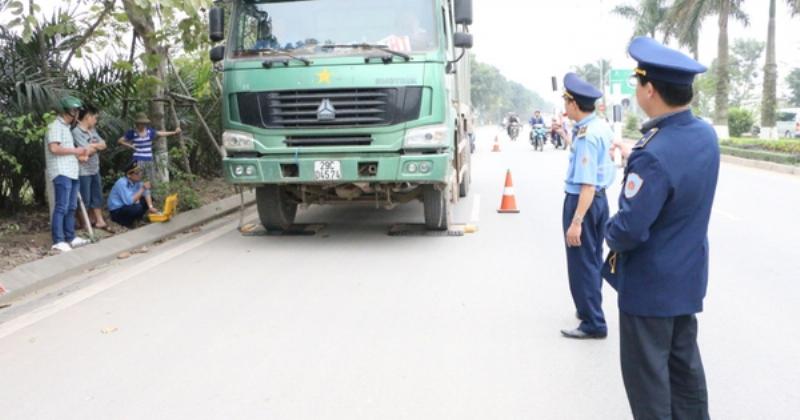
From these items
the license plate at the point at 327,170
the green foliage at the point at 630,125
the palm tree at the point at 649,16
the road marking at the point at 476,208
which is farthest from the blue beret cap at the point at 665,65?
the green foliage at the point at 630,125

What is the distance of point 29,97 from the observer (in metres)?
7.79

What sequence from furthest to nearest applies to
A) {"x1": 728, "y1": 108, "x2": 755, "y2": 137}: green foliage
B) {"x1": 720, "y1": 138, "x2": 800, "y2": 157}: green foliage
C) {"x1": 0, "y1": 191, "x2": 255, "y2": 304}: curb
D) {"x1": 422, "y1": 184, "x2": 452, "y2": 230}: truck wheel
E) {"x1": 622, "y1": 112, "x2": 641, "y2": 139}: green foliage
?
1. {"x1": 622, "y1": 112, "x2": 641, "y2": 139}: green foliage
2. {"x1": 728, "y1": 108, "x2": 755, "y2": 137}: green foliage
3. {"x1": 720, "y1": 138, "x2": 800, "y2": 157}: green foliage
4. {"x1": 422, "y1": 184, "x2": 452, "y2": 230}: truck wheel
5. {"x1": 0, "y1": 191, "x2": 255, "y2": 304}: curb

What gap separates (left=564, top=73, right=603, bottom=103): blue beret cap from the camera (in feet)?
14.2

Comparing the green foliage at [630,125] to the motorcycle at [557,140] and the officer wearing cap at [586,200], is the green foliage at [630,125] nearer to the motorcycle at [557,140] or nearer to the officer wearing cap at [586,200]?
the motorcycle at [557,140]

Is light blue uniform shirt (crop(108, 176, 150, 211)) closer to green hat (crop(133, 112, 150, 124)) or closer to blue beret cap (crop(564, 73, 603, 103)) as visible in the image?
green hat (crop(133, 112, 150, 124))

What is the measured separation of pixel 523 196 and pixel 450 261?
551 centimetres

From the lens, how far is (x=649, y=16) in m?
37.0

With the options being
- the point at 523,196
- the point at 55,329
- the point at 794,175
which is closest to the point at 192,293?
the point at 55,329

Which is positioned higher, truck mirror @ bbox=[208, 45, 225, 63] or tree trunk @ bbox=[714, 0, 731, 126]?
tree trunk @ bbox=[714, 0, 731, 126]

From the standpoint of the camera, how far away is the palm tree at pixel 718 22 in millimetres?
24562

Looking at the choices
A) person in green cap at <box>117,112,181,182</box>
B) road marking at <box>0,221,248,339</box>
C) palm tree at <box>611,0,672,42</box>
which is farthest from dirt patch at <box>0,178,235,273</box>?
palm tree at <box>611,0,672,42</box>

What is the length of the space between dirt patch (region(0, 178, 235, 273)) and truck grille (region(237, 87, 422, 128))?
2576 mm

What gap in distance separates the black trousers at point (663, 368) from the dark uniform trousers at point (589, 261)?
5.73ft

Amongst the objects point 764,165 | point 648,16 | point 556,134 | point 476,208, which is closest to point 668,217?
point 476,208
